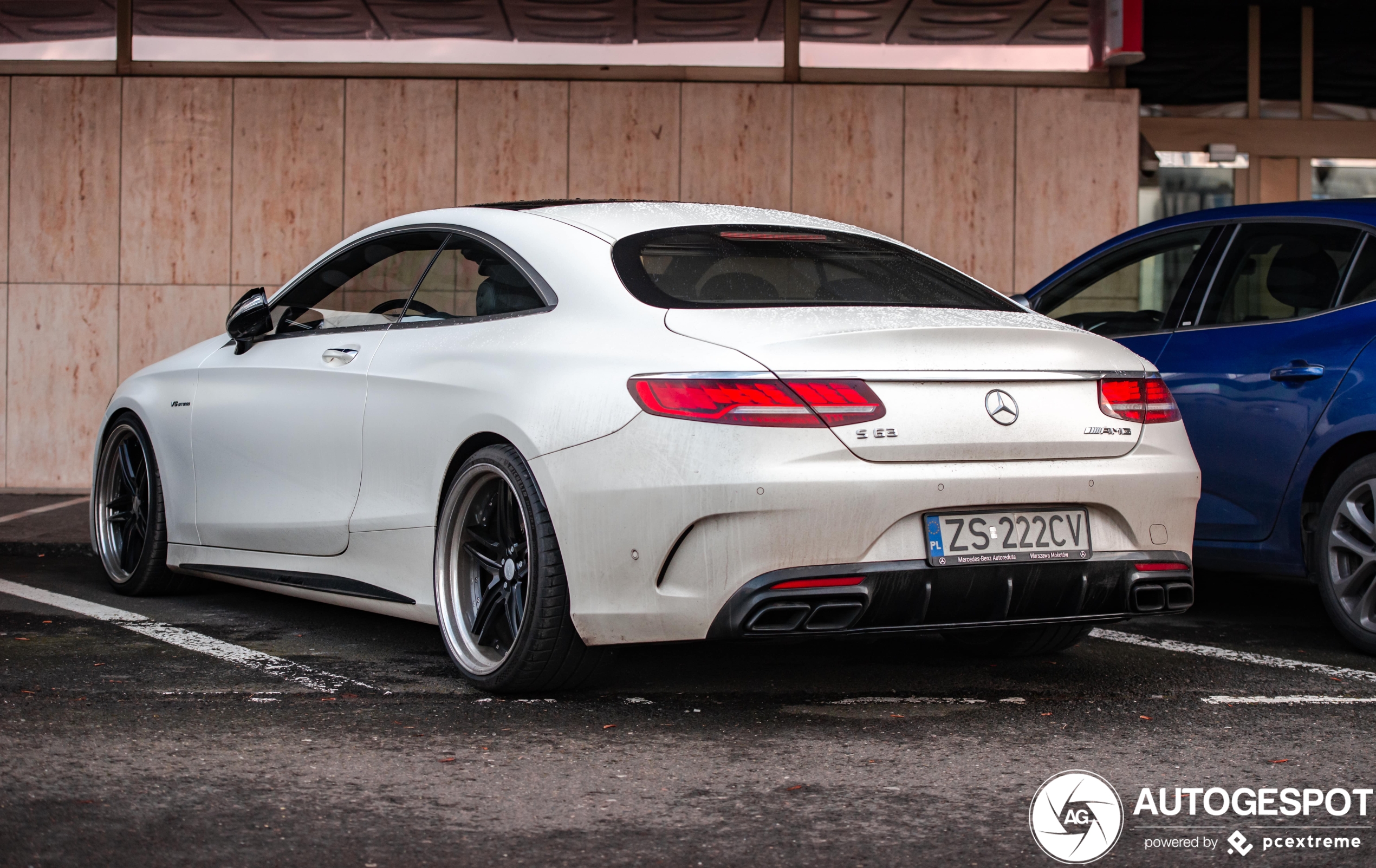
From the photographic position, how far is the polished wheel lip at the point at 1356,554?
17.5 ft

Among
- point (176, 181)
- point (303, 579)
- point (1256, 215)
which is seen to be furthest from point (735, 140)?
point (303, 579)

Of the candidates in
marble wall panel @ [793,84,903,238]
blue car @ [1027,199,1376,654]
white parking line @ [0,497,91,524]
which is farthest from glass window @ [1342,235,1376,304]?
white parking line @ [0,497,91,524]

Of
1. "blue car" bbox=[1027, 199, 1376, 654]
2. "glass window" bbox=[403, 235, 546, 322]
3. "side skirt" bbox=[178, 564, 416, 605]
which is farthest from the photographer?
"blue car" bbox=[1027, 199, 1376, 654]

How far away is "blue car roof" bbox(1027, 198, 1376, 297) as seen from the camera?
18.8 feet

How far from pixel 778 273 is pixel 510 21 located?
7.01m

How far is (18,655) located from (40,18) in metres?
7.28

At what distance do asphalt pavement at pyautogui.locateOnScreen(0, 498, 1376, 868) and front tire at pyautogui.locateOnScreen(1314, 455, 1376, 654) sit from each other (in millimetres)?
148

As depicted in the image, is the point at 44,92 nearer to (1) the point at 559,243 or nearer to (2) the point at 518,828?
(1) the point at 559,243

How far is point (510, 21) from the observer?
11117 millimetres

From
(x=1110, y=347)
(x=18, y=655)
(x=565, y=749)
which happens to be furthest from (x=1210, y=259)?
(x=18, y=655)

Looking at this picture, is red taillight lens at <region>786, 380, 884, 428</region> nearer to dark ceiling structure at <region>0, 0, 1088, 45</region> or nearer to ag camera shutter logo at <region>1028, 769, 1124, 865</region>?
ag camera shutter logo at <region>1028, 769, 1124, 865</region>

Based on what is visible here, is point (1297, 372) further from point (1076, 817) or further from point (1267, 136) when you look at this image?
point (1267, 136)

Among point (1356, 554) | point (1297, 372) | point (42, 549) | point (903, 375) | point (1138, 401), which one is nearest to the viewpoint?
point (903, 375)

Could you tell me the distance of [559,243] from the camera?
4750 millimetres
